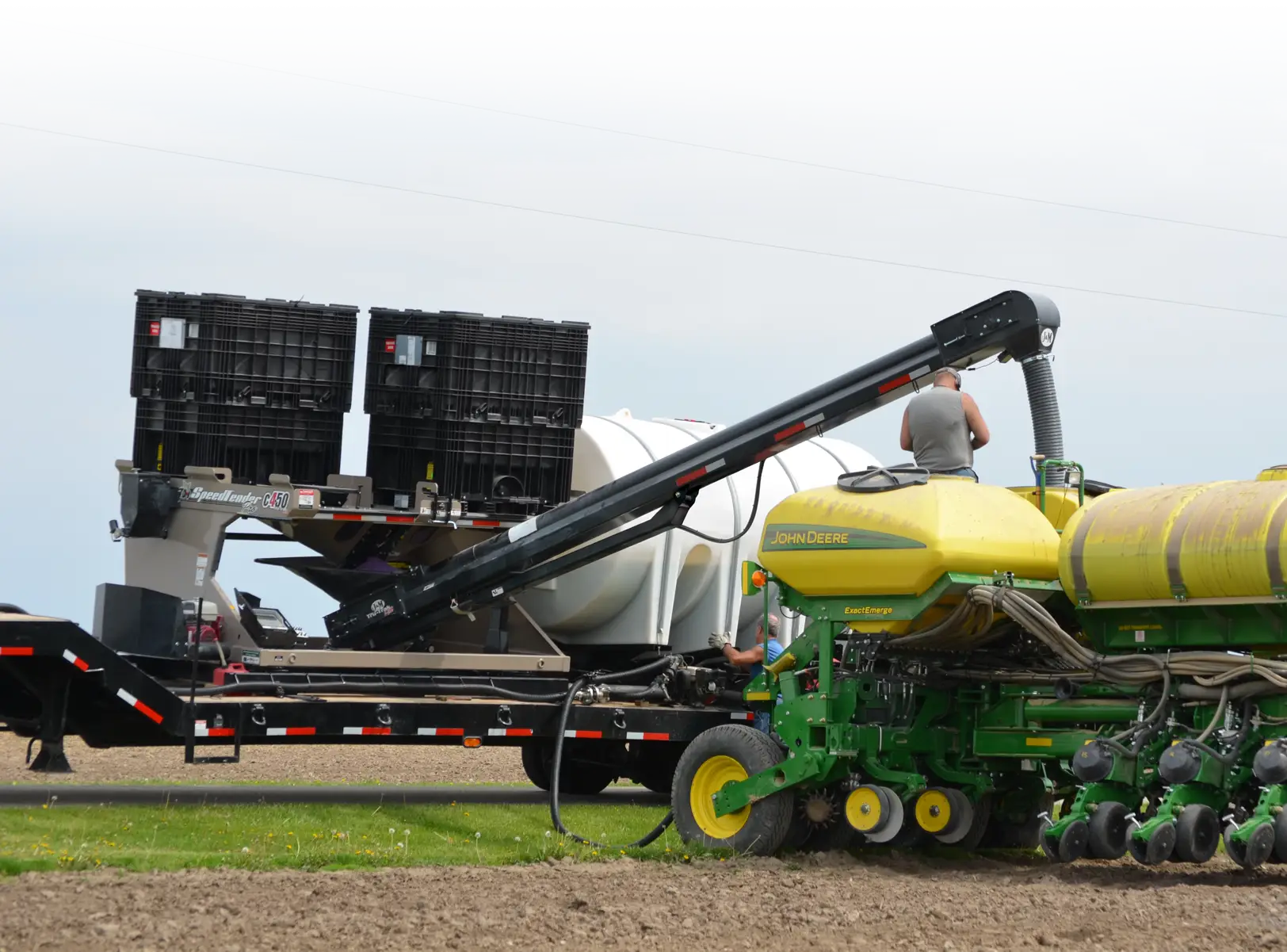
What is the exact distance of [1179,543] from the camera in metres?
9.79

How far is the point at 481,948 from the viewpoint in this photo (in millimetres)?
7246

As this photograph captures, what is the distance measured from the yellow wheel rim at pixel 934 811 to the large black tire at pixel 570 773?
15.3ft

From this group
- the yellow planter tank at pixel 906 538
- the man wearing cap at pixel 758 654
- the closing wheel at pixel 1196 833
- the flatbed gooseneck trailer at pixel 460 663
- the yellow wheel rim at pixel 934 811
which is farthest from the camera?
the man wearing cap at pixel 758 654

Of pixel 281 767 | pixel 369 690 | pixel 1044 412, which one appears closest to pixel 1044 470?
pixel 1044 412

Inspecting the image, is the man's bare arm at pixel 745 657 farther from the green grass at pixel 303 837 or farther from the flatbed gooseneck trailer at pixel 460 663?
the green grass at pixel 303 837

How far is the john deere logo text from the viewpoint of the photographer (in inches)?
419

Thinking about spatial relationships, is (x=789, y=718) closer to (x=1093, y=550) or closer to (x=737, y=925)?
(x=1093, y=550)

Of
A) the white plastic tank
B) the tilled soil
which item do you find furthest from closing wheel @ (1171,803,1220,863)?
the white plastic tank

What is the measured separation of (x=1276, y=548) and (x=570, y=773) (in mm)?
7834

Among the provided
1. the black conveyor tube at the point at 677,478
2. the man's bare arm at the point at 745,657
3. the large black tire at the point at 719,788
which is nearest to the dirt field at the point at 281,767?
the black conveyor tube at the point at 677,478

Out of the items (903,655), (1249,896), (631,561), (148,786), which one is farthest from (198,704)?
(1249,896)

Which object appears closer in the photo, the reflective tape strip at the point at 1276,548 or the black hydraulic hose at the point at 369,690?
the reflective tape strip at the point at 1276,548

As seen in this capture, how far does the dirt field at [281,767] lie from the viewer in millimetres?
15281

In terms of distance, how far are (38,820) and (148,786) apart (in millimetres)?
3424
